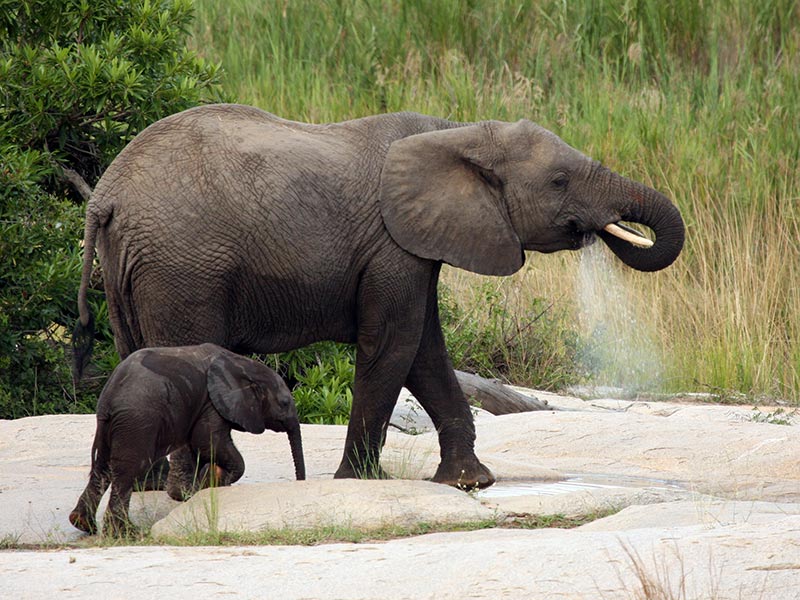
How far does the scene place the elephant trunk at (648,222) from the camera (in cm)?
739

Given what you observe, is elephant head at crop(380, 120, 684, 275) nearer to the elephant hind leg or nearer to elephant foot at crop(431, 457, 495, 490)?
elephant foot at crop(431, 457, 495, 490)

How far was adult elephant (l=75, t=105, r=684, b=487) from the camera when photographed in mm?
7027

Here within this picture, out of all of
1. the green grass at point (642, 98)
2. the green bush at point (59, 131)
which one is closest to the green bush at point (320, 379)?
the green bush at point (59, 131)

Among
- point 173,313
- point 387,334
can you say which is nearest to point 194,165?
point 173,313

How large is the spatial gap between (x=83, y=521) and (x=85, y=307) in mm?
1328

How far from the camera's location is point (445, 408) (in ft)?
26.0

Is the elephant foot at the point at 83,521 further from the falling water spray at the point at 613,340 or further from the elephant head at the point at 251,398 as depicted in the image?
the falling water spray at the point at 613,340

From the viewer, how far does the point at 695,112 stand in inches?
635

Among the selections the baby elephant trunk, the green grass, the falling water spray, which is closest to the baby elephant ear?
the baby elephant trunk

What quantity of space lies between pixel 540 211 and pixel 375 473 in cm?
159

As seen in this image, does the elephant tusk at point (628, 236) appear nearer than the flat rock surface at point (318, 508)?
No

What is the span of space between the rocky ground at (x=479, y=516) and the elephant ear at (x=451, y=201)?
3.93 feet

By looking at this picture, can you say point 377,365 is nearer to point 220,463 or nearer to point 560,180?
point 220,463

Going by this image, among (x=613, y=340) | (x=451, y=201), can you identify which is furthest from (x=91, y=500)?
(x=613, y=340)
